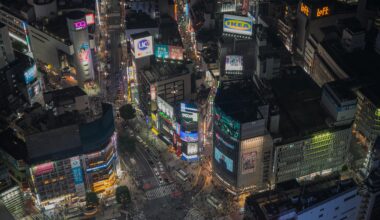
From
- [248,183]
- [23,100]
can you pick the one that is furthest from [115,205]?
[23,100]

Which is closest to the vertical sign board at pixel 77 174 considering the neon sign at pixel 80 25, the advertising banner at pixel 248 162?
the advertising banner at pixel 248 162

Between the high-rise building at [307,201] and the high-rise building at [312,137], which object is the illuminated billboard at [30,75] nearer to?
the high-rise building at [312,137]

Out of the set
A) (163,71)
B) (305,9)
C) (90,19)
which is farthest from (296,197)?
(90,19)

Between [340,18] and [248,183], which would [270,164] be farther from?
[340,18]

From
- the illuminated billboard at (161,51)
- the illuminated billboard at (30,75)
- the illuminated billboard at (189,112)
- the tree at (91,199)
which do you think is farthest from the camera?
the illuminated billboard at (161,51)

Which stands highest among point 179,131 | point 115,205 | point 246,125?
point 246,125

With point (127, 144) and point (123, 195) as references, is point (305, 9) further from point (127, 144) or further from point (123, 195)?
point (123, 195)

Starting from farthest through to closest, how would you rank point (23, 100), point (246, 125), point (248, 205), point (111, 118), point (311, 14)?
point (311, 14), point (23, 100), point (111, 118), point (246, 125), point (248, 205)
